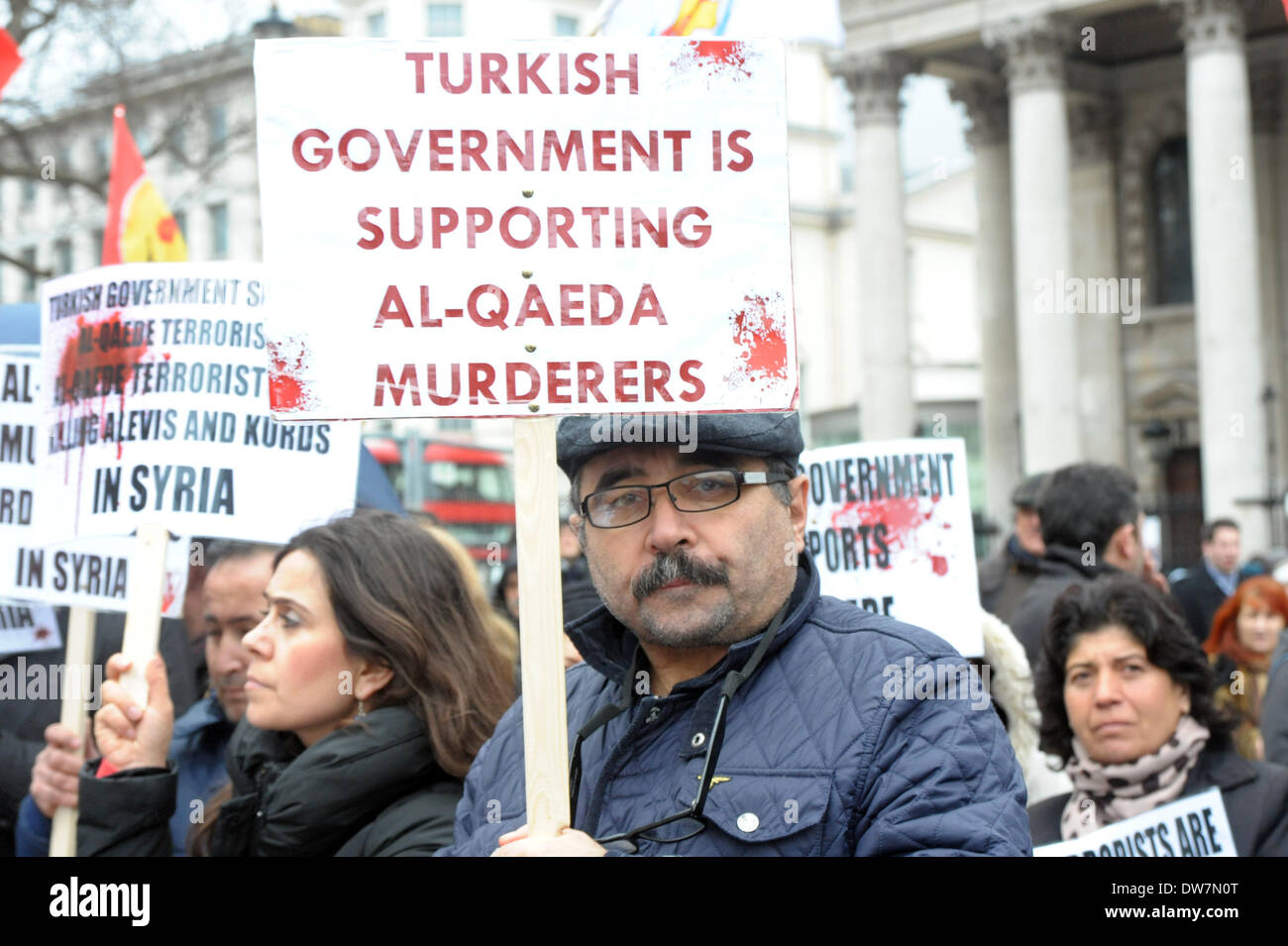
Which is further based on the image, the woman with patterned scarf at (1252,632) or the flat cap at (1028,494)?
the woman with patterned scarf at (1252,632)

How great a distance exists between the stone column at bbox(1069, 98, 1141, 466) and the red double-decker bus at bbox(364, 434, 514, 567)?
12223mm

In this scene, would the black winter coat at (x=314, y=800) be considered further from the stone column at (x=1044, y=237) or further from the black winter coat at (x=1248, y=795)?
the stone column at (x=1044, y=237)

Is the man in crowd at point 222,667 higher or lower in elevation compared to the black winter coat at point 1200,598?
higher

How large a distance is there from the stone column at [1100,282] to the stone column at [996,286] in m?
1.50

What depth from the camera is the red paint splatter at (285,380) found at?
269cm

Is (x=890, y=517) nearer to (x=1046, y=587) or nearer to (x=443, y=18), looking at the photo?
(x=1046, y=587)

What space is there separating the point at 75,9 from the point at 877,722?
17.8 m

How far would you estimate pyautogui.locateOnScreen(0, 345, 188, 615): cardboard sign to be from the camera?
195 inches

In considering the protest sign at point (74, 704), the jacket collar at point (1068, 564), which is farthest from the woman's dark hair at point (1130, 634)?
the protest sign at point (74, 704)

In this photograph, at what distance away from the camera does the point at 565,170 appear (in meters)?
2.77

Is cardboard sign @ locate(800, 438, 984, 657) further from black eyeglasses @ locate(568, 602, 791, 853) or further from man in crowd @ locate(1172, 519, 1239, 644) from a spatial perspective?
man in crowd @ locate(1172, 519, 1239, 644)

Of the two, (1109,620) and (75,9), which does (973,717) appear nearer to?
(1109,620)

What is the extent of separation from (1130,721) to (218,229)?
53.4 m

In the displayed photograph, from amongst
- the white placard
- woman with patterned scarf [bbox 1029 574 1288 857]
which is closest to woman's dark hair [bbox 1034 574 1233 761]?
woman with patterned scarf [bbox 1029 574 1288 857]
